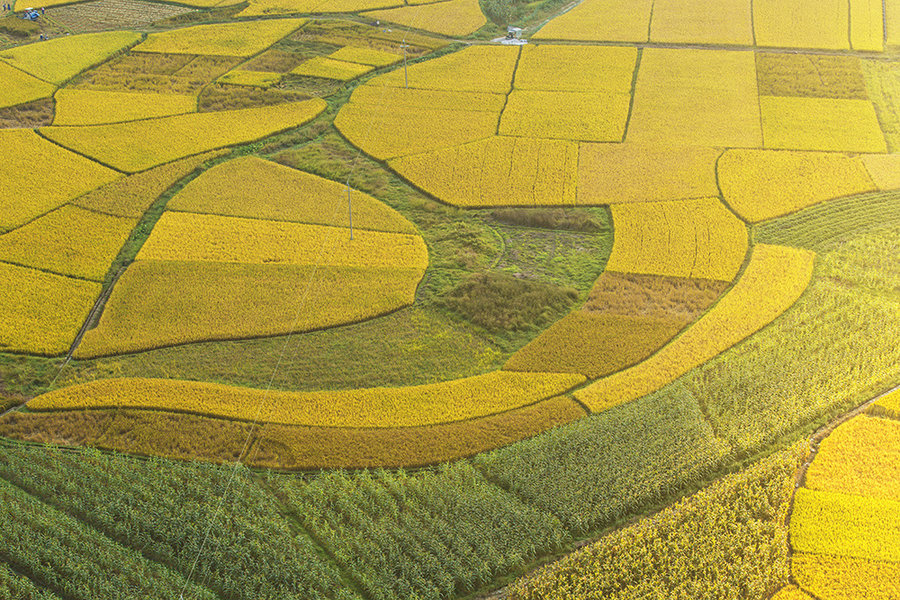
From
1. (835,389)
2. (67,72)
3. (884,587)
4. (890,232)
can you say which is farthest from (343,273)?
(67,72)

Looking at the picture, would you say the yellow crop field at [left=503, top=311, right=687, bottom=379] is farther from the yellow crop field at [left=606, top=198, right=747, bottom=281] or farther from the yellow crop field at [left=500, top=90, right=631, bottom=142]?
the yellow crop field at [left=500, top=90, right=631, bottom=142]

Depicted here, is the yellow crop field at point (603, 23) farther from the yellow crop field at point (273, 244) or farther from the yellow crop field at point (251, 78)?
the yellow crop field at point (273, 244)

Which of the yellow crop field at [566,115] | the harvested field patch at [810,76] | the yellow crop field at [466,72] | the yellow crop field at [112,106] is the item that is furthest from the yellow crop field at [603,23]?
the yellow crop field at [112,106]

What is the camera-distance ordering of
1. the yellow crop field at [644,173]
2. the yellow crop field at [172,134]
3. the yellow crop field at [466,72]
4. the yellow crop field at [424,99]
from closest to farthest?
the yellow crop field at [644,173] < the yellow crop field at [172,134] < the yellow crop field at [424,99] < the yellow crop field at [466,72]

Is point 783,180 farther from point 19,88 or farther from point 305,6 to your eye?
point 19,88

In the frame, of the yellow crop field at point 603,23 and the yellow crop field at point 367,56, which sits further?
the yellow crop field at point 603,23

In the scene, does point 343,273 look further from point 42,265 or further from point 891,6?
point 891,6
